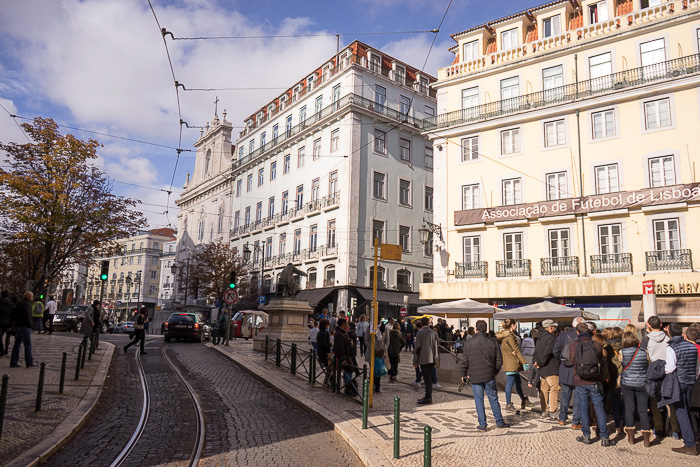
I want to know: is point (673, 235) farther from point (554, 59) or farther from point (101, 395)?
point (101, 395)

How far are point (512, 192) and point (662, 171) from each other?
6.31 m

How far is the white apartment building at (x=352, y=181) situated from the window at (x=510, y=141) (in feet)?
28.8

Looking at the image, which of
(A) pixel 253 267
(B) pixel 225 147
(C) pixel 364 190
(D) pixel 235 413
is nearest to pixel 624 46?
(C) pixel 364 190

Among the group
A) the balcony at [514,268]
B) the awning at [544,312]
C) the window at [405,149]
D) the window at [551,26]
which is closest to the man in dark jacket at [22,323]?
the awning at [544,312]

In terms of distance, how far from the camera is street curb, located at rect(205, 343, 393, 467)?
638cm

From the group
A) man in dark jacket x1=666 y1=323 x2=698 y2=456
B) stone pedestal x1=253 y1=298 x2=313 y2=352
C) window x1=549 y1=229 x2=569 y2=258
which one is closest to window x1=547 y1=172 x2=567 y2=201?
window x1=549 y1=229 x2=569 y2=258

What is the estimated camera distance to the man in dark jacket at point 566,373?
824 cm

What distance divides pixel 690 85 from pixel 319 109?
77.1 ft

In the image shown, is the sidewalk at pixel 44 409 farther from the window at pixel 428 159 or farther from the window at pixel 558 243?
the window at pixel 428 159

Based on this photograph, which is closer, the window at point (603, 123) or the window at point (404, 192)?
the window at point (603, 123)

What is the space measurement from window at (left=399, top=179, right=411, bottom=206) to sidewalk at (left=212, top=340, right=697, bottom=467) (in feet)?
88.6

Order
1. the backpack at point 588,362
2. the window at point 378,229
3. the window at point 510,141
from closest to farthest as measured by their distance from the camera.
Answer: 1. the backpack at point 588,362
2. the window at point 510,141
3. the window at point 378,229

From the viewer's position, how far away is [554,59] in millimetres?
26266

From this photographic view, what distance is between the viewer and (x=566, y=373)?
328 inches
